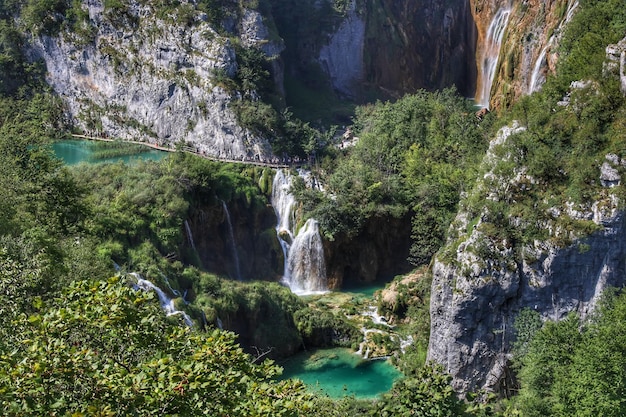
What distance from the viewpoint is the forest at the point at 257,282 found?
8.49 m

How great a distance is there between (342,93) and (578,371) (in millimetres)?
50503

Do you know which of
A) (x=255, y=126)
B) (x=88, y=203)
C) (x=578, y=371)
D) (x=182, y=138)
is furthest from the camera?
(x=182, y=138)

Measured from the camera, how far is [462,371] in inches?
920

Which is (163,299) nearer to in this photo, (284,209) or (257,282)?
(257,282)

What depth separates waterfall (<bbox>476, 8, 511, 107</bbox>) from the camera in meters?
49.5

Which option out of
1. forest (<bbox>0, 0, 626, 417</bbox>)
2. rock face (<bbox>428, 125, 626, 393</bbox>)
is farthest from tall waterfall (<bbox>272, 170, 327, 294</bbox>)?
rock face (<bbox>428, 125, 626, 393</bbox>)

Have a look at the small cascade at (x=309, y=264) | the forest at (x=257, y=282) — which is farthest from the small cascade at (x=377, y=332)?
the small cascade at (x=309, y=264)

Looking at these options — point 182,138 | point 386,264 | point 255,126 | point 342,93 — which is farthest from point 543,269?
point 342,93

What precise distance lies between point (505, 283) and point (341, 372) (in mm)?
8391

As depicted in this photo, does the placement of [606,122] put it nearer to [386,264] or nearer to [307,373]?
[307,373]

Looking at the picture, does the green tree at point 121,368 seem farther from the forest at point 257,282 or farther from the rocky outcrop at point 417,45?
the rocky outcrop at point 417,45

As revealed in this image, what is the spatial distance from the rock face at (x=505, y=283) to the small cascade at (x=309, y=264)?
44.8 feet

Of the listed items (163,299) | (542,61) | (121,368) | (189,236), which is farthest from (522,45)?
(121,368)

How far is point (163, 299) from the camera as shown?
81.0 ft
